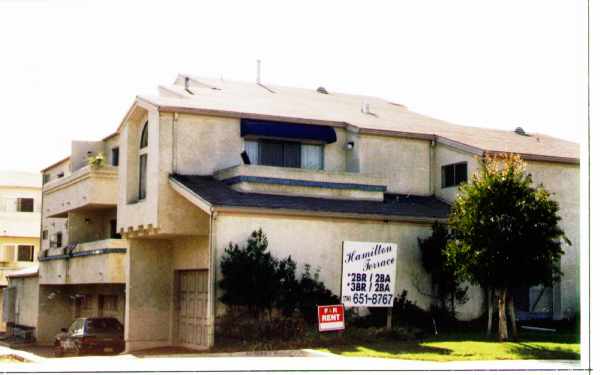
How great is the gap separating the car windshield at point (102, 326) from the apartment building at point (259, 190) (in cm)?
51

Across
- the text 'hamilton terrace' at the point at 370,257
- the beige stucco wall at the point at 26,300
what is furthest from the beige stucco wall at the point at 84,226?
the text 'hamilton terrace' at the point at 370,257

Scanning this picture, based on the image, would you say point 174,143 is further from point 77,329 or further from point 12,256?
point 12,256

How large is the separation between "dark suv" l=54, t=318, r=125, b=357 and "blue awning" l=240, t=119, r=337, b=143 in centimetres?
890

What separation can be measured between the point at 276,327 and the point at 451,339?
549 cm

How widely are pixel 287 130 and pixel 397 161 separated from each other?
4879mm

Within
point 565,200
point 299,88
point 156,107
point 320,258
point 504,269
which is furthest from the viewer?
point 299,88

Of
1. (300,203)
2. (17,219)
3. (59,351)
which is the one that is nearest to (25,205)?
(17,219)

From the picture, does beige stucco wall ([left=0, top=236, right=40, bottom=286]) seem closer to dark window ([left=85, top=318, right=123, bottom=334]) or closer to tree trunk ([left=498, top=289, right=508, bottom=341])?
dark window ([left=85, top=318, right=123, bottom=334])

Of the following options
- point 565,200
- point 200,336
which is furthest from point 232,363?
point 565,200

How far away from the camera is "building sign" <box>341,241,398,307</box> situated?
2836 centimetres

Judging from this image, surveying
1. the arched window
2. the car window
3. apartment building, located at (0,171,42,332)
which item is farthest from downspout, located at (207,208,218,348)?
apartment building, located at (0,171,42,332)

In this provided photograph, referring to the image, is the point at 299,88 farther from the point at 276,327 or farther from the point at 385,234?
the point at 276,327

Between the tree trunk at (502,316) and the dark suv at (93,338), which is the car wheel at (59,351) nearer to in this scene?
the dark suv at (93,338)

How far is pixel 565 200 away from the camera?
35.8 m
